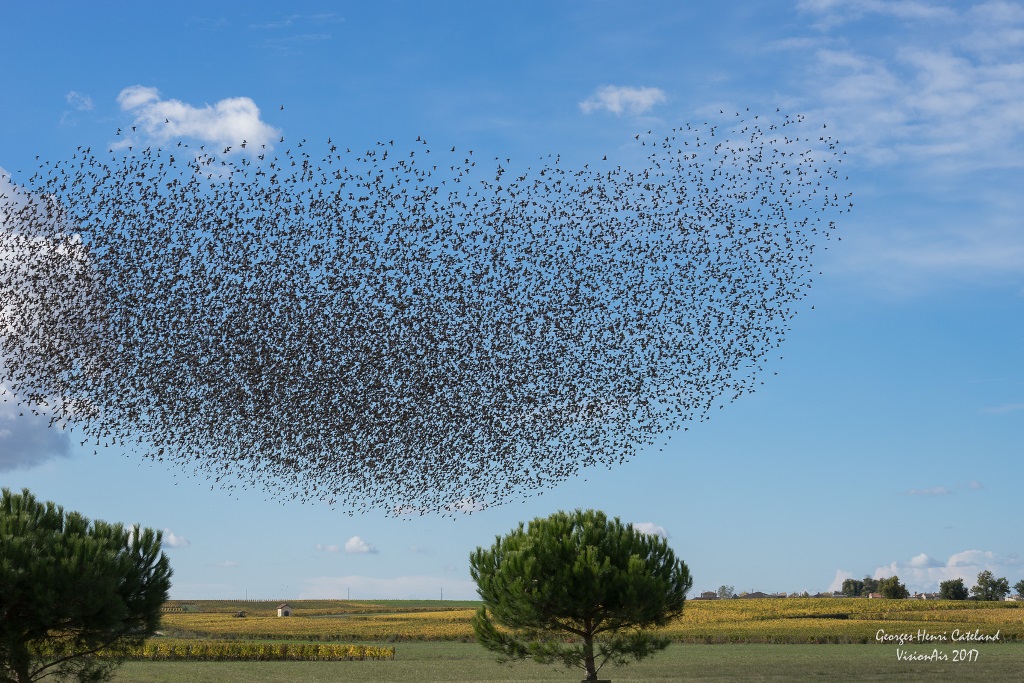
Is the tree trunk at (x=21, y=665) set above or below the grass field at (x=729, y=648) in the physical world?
above

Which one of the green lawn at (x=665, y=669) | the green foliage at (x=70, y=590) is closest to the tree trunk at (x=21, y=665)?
the green foliage at (x=70, y=590)

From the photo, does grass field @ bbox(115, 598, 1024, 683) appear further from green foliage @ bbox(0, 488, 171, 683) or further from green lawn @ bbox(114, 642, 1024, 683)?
green foliage @ bbox(0, 488, 171, 683)

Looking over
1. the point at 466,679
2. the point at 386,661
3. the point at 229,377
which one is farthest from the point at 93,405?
the point at 386,661

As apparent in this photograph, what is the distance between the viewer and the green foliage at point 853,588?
182 meters

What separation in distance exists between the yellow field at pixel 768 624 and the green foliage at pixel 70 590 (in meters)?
35.2

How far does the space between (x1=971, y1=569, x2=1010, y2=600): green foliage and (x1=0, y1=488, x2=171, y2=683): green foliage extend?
5620 inches

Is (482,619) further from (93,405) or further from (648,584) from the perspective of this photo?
(93,405)

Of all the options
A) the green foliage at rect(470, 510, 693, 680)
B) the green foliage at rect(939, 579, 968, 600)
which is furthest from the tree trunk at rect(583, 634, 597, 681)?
the green foliage at rect(939, 579, 968, 600)

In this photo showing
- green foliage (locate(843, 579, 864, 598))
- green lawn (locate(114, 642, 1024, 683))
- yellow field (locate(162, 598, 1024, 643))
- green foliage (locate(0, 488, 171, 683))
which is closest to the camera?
green foliage (locate(0, 488, 171, 683))

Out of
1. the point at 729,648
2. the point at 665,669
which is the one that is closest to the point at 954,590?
the point at 729,648

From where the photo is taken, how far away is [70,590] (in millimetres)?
30438

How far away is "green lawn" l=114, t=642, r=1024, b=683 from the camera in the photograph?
4781 cm

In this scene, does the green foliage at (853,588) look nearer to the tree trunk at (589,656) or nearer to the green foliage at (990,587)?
the green foliage at (990,587)

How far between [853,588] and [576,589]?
161441 millimetres
